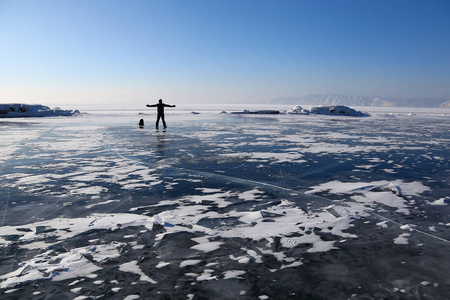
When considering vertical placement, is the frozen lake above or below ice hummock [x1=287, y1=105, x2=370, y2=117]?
below

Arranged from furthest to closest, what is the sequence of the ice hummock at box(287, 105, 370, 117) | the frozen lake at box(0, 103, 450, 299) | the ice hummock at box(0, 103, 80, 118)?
1. the ice hummock at box(287, 105, 370, 117)
2. the ice hummock at box(0, 103, 80, 118)
3. the frozen lake at box(0, 103, 450, 299)

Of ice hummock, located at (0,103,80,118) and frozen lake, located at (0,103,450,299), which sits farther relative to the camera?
ice hummock, located at (0,103,80,118)

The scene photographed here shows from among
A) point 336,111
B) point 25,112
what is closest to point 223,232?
point 25,112

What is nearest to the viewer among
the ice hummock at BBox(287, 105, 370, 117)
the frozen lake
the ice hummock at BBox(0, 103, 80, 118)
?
the frozen lake

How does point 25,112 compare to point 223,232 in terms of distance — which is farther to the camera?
point 25,112

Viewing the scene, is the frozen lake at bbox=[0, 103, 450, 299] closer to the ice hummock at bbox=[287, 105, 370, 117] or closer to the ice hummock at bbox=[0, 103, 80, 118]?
the ice hummock at bbox=[0, 103, 80, 118]

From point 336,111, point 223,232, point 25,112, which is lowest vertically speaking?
point 223,232

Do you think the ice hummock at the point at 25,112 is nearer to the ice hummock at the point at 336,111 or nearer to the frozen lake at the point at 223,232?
the frozen lake at the point at 223,232

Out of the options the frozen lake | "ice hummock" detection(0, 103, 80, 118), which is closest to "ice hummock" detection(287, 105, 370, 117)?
"ice hummock" detection(0, 103, 80, 118)

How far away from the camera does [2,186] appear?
5.08 m

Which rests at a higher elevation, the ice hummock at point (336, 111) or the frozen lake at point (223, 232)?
the ice hummock at point (336, 111)

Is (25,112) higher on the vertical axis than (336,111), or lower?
lower

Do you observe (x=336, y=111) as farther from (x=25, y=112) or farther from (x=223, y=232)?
(x=223, y=232)

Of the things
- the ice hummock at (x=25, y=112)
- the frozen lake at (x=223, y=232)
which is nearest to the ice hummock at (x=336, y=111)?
the ice hummock at (x=25, y=112)
